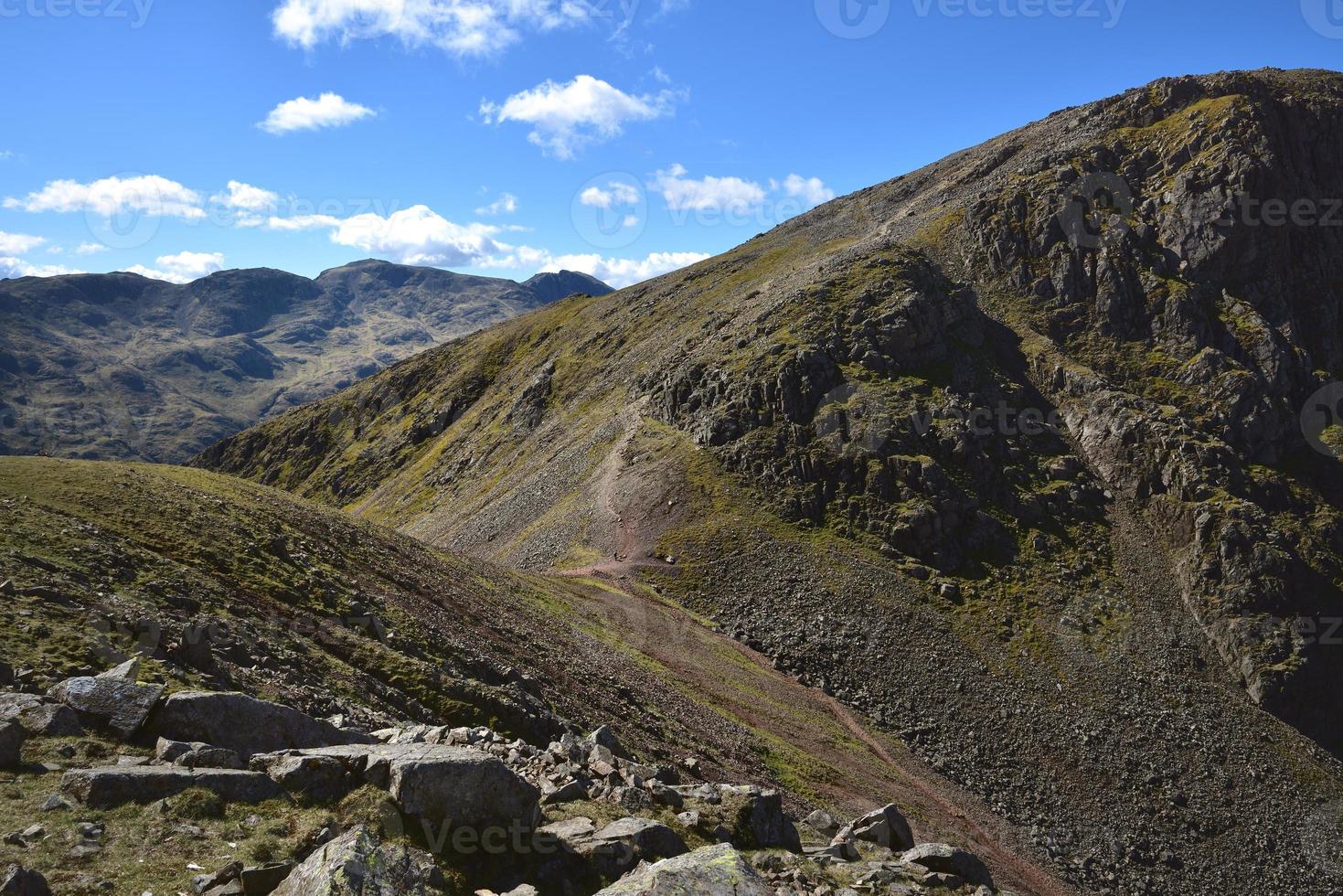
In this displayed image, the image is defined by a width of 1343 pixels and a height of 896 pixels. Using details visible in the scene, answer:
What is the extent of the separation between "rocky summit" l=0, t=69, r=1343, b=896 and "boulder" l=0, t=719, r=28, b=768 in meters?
0.07

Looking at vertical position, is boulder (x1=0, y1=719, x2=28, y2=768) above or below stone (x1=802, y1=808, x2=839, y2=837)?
above

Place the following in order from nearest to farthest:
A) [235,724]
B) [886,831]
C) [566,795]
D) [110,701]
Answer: [110,701] < [235,724] < [566,795] < [886,831]

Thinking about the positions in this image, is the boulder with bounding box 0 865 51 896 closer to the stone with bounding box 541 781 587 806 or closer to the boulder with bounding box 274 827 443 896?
the boulder with bounding box 274 827 443 896

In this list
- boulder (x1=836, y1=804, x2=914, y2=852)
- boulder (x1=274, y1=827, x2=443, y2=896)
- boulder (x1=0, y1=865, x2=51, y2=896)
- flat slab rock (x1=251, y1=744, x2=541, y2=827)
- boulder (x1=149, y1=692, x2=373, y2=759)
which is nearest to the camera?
boulder (x1=0, y1=865, x2=51, y2=896)

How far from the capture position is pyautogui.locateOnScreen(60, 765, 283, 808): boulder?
14070 mm

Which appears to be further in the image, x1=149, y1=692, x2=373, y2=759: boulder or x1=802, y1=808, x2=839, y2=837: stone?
x1=802, y1=808, x2=839, y2=837: stone

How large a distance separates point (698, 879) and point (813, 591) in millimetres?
56914

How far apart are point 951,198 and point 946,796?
12266 centimetres

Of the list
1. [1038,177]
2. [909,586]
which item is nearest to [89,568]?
[909,586]

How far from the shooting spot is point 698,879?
1379 centimetres

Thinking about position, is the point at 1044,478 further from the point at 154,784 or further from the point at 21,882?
the point at 21,882

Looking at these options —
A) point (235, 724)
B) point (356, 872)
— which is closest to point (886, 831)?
point (356, 872)

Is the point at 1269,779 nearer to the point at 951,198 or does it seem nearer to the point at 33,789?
the point at 33,789

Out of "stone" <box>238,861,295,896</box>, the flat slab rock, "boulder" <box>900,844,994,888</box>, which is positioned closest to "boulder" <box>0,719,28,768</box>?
the flat slab rock
